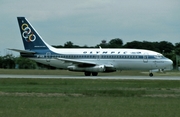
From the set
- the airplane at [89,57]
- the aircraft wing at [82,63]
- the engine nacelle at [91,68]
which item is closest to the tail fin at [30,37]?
the airplane at [89,57]

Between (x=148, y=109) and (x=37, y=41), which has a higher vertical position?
(x=37, y=41)

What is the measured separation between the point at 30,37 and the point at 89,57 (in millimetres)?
8038

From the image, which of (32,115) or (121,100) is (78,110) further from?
(121,100)

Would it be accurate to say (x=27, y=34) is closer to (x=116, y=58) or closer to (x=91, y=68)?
(x=91, y=68)

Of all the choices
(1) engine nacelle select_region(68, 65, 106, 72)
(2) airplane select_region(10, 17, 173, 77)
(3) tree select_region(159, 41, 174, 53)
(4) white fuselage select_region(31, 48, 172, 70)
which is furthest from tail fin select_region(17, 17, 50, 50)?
(3) tree select_region(159, 41, 174, 53)

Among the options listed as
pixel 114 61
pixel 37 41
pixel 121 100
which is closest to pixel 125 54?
pixel 114 61

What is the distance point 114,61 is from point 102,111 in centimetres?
3679

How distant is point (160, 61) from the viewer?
53.6m

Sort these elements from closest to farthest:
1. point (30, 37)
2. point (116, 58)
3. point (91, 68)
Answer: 1. point (91, 68)
2. point (116, 58)
3. point (30, 37)

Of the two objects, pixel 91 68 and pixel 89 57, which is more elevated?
pixel 89 57

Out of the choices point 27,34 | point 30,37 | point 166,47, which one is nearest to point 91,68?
point 30,37

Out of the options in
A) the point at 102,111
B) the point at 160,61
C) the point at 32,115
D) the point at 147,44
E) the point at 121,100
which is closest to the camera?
the point at 32,115

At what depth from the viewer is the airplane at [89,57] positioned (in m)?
53.7

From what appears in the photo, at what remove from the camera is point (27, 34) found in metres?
57.3
